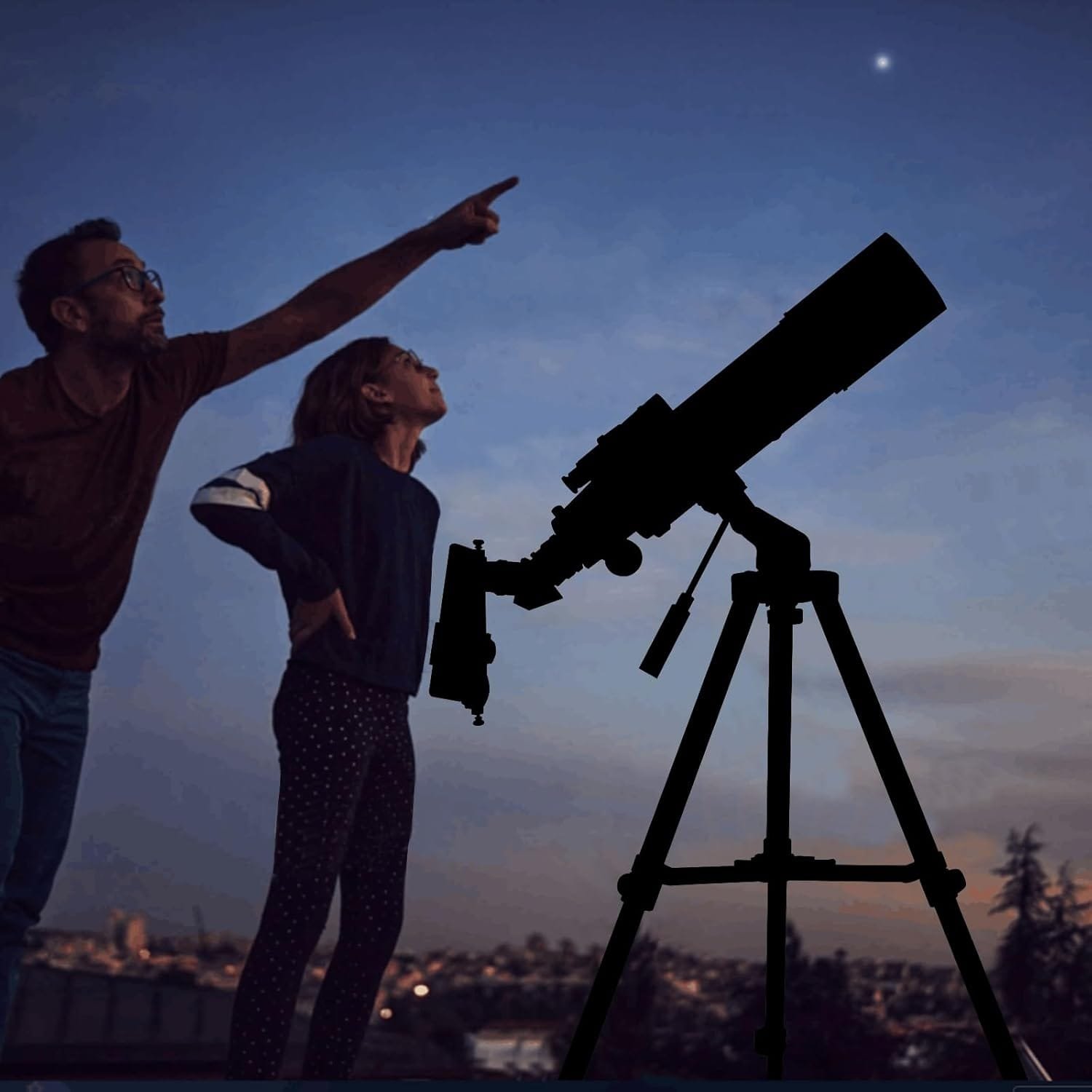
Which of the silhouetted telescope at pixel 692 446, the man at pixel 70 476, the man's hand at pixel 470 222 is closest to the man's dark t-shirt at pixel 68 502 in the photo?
the man at pixel 70 476

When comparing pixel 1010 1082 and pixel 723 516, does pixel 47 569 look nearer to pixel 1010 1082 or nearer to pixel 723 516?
pixel 723 516

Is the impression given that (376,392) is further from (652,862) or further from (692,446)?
(652,862)

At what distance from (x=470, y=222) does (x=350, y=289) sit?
0.65 metres

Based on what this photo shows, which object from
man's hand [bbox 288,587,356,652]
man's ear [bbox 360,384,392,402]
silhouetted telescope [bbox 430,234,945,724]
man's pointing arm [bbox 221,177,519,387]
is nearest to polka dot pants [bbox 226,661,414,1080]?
man's hand [bbox 288,587,356,652]

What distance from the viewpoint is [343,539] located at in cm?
507

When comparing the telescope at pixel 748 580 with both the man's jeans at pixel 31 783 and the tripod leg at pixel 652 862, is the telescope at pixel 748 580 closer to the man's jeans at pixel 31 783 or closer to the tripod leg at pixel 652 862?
the tripod leg at pixel 652 862

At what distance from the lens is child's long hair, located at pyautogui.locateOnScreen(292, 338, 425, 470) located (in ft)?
17.2

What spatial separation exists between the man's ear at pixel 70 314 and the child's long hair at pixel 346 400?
0.93m

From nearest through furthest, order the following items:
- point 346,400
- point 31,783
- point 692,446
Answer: point 692,446 < point 31,783 < point 346,400

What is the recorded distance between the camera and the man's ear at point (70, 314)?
4957 millimetres

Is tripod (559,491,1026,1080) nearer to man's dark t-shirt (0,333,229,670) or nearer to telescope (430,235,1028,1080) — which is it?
telescope (430,235,1028,1080)

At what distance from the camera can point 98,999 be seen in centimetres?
477

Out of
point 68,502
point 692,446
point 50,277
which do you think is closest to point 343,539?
point 68,502

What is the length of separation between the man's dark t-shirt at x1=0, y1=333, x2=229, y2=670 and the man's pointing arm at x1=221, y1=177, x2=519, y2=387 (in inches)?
16.7
